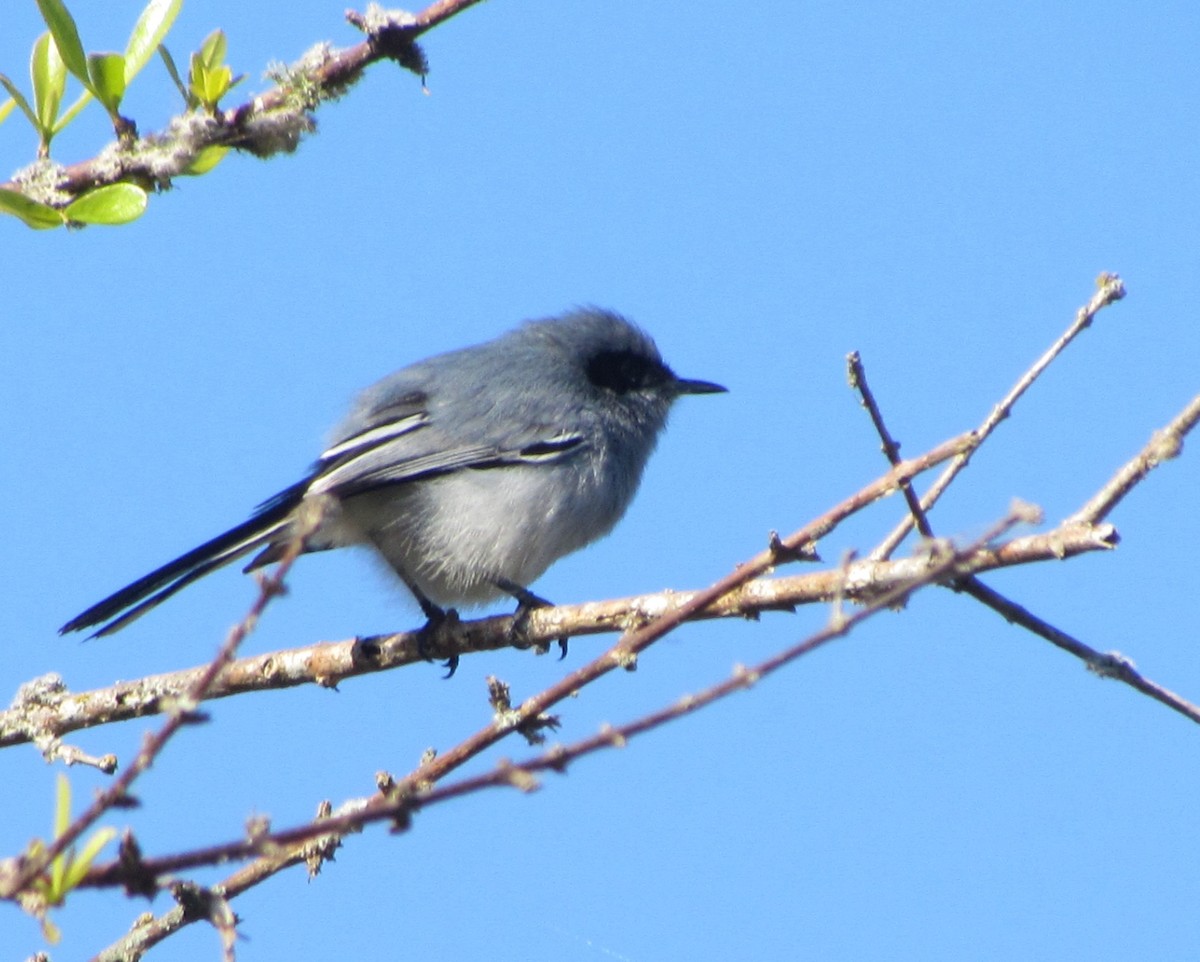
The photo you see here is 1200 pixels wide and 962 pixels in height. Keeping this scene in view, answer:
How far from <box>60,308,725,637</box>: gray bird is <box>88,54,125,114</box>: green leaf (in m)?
2.53

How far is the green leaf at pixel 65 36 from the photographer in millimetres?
2332

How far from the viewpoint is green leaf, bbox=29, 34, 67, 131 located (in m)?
2.44

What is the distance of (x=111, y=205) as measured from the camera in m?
2.25

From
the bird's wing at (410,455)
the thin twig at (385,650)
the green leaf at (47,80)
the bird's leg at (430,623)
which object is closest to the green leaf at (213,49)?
the green leaf at (47,80)

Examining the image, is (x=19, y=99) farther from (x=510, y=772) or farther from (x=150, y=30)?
(x=510, y=772)

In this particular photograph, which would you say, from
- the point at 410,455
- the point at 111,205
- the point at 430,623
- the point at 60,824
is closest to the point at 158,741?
the point at 60,824

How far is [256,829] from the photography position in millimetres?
1360

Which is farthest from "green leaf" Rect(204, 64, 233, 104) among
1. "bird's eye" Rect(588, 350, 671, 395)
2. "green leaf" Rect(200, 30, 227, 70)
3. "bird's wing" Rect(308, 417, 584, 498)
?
"bird's eye" Rect(588, 350, 671, 395)

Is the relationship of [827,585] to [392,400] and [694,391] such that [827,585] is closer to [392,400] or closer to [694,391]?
[392,400]

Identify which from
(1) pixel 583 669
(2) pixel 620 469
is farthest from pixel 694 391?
(1) pixel 583 669

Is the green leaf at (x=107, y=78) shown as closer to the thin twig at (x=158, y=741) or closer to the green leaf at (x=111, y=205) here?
the green leaf at (x=111, y=205)

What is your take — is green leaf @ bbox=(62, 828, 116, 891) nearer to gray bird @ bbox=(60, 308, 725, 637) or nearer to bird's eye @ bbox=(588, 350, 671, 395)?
gray bird @ bbox=(60, 308, 725, 637)

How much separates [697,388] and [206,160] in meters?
4.29

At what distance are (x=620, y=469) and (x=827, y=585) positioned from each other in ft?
10.4
